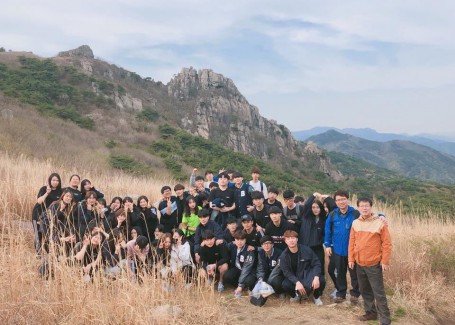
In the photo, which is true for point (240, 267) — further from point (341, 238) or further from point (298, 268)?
point (341, 238)

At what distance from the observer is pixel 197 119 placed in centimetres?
4578

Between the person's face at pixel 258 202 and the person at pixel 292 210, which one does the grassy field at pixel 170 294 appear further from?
the person's face at pixel 258 202

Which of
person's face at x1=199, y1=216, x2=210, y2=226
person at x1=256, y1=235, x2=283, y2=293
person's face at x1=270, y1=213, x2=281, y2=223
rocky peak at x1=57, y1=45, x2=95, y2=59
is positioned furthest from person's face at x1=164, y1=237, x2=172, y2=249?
rocky peak at x1=57, y1=45, x2=95, y2=59

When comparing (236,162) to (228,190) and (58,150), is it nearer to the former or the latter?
(58,150)

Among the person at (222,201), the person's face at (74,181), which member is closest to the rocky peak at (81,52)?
the person's face at (74,181)

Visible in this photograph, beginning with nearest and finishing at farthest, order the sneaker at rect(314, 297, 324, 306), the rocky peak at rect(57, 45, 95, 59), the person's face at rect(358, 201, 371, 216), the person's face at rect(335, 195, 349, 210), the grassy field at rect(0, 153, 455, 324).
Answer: the grassy field at rect(0, 153, 455, 324)
the person's face at rect(358, 201, 371, 216)
the person's face at rect(335, 195, 349, 210)
the sneaker at rect(314, 297, 324, 306)
the rocky peak at rect(57, 45, 95, 59)

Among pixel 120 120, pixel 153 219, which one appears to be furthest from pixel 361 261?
pixel 120 120

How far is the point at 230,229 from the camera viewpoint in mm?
6137

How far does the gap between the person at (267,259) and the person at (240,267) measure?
0.36ft

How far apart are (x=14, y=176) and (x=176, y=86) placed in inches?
1771

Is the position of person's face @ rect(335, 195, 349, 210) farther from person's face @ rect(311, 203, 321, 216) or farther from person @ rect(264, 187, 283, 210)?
person @ rect(264, 187, 283, 210)

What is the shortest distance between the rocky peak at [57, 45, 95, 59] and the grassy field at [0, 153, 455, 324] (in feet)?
146

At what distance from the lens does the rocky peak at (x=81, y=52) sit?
48.6 meters

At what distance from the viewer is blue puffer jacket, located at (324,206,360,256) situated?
5164mm
